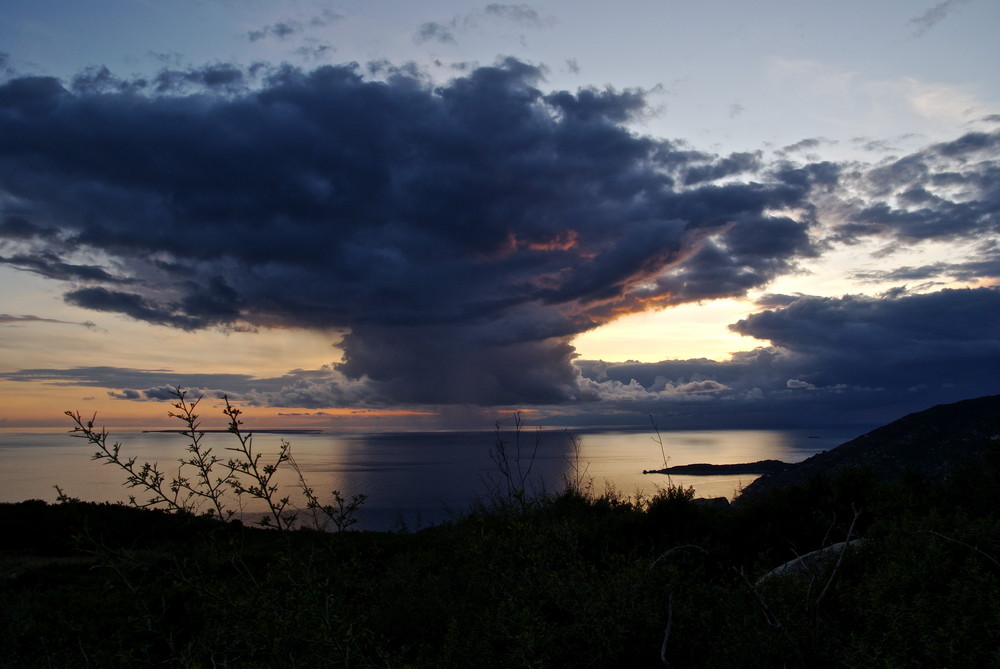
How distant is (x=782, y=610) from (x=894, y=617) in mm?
609

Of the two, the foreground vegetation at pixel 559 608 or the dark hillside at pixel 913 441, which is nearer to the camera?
the foreground vegetation at pixel 559 608

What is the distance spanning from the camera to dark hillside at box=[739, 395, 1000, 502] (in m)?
18.5

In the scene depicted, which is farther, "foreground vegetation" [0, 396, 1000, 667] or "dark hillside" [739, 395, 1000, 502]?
"dark hillside" [739, 395, 1000, 502]

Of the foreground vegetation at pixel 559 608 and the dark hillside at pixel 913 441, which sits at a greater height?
the foreground vegetation at pixel 559 608

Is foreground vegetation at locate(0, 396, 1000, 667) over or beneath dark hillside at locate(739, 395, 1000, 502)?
over

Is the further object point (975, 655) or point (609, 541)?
point (609, 541)

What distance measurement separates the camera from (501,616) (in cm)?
326

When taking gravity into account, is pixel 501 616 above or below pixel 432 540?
above

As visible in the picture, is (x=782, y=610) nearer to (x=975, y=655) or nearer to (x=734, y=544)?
(x=975, y=655)

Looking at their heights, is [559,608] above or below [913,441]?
above

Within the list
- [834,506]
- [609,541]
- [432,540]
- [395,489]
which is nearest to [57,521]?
[432,540]

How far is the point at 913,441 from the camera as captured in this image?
72.1ft

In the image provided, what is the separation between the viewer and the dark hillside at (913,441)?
18.5 metres

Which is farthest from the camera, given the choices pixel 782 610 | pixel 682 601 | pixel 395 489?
pixel 395 489
